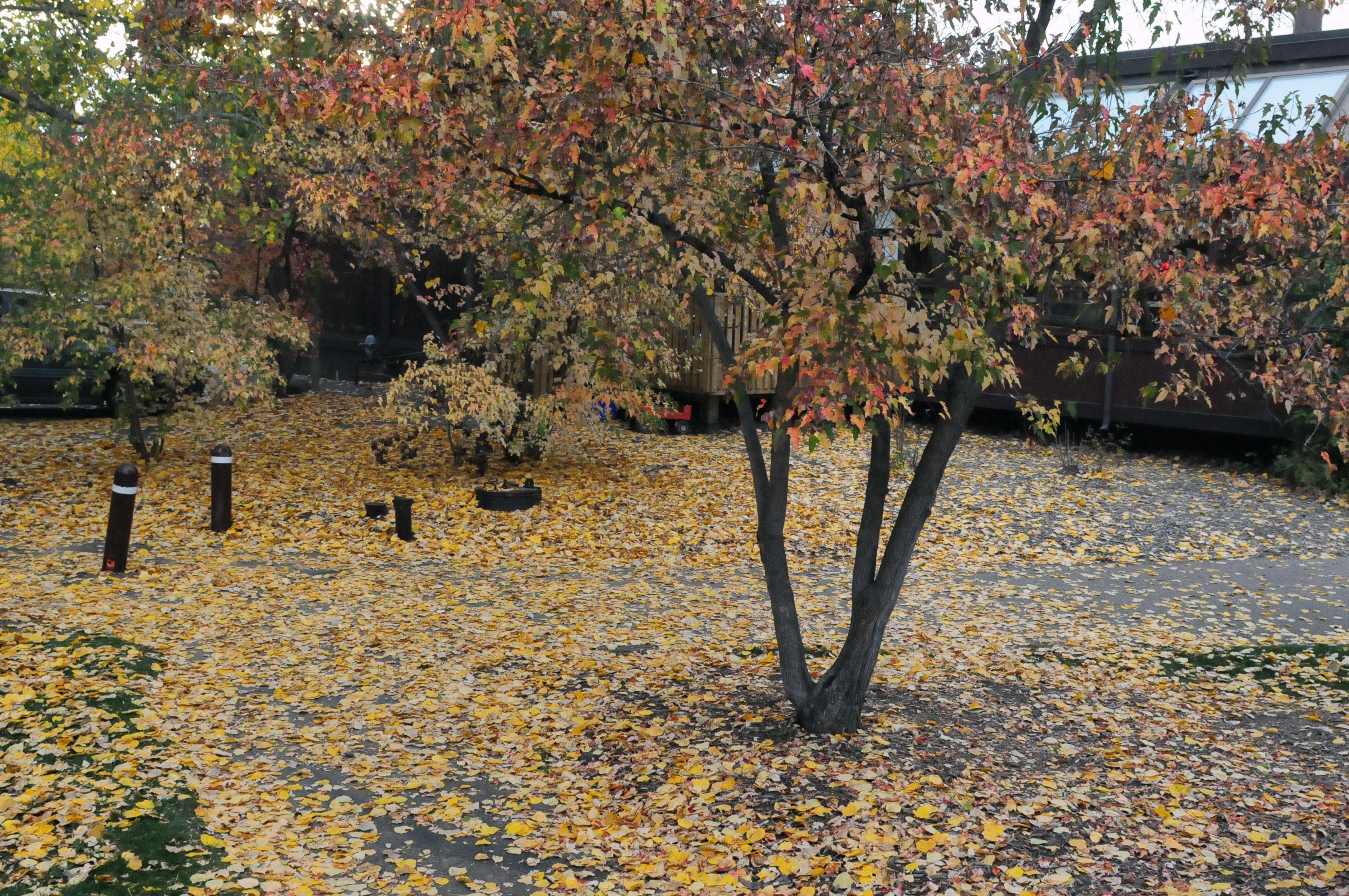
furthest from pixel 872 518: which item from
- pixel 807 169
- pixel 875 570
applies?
pixel 807 169

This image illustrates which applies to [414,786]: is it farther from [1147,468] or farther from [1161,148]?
[1147,468]

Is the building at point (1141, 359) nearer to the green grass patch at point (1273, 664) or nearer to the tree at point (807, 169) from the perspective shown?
the green grass patch at point (1273, 664)

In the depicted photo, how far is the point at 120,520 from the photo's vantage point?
408 inches

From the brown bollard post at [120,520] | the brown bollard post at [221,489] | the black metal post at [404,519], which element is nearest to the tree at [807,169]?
the brown bollard post at [120,520]

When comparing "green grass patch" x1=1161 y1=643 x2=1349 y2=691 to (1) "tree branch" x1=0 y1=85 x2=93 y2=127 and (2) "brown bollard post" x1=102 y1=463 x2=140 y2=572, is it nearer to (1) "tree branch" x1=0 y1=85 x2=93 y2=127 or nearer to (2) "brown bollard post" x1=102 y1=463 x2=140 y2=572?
(2) "brown bollard post" x1=102 y1=463 x2=140 y2=572

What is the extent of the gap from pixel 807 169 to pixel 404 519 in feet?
24.2

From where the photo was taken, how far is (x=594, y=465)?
15141mm

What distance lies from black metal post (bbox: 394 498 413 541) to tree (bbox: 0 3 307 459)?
312 centimetres

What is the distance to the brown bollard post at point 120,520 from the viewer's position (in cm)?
1034

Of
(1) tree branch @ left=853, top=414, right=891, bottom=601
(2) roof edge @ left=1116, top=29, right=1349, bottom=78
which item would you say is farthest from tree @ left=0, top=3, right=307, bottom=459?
(2) roof edge @ left=1116, top=29, right=1349, bottom=78

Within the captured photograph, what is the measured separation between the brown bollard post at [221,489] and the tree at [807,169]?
5832 mm

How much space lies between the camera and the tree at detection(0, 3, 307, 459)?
43.1 ft

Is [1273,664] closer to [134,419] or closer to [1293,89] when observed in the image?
[1293,89]

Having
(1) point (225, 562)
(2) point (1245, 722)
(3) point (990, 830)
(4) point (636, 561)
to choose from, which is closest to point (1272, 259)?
(2) point (1245, 722)
